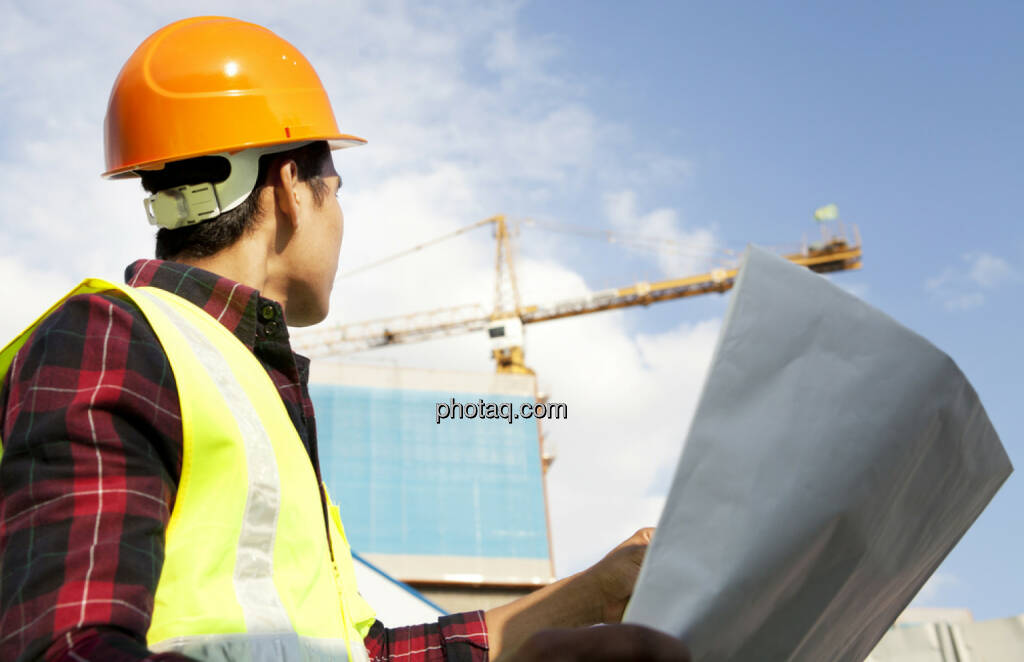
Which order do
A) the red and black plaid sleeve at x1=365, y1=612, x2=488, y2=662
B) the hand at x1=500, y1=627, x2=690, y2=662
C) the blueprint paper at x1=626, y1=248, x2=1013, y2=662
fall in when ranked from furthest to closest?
the red and black plaid sleeve at x1=365, y1=612, x2=488, y2=662
the blueprint paper at x1=626, y1=248, x2=1013, y2=662
the hand at x1=500, y1=627, x2=690, y2=662

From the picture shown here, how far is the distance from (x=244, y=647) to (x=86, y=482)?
0.30m

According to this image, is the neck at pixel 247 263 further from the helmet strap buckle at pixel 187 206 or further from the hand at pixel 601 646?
the hand at pixel 601 646

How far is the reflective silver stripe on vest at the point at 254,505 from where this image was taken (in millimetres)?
1203

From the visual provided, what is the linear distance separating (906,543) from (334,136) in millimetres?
1360

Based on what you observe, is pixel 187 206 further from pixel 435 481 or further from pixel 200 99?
pixel 435 481

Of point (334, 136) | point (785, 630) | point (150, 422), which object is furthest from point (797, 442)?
point (334, 136)

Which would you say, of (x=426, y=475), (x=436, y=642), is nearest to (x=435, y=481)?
(x=426, y=475)

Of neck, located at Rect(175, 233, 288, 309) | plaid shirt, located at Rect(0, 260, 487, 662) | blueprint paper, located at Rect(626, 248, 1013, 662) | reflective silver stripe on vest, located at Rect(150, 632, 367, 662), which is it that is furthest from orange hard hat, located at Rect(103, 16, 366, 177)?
blueprint paper, located at Rect(626, 248, 1013, 662)

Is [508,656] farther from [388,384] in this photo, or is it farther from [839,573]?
[388,384]

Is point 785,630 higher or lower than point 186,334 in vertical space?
lower

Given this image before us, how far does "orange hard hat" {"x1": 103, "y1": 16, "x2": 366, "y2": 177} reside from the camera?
1718mm

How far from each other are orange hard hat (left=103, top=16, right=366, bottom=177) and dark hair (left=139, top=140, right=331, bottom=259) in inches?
1.1

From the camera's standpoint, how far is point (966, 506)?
3.99ft

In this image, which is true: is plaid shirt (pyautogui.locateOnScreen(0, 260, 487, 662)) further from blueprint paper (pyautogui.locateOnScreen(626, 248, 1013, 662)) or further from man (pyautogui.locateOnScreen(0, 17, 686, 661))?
blueprint paper (pyautogui.locateOnScreen(626, 248, 1013, 662))
